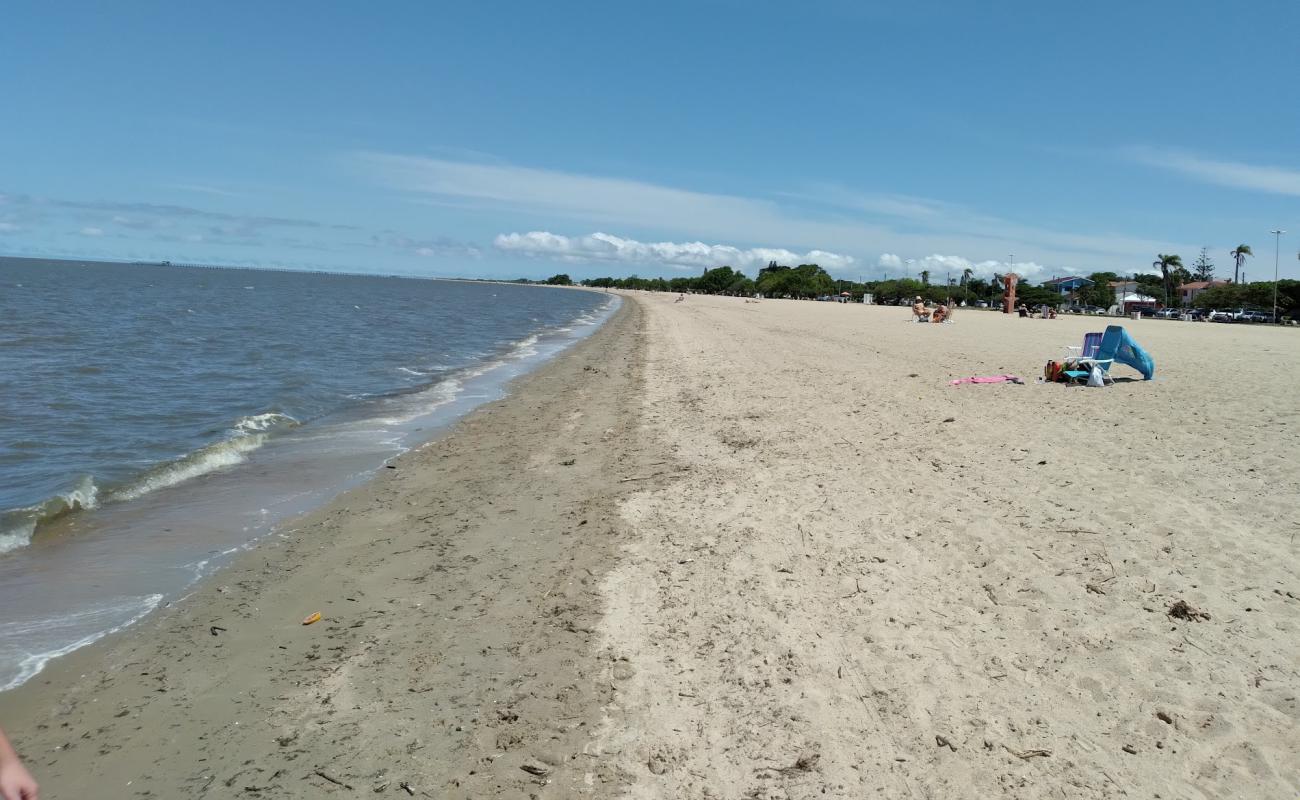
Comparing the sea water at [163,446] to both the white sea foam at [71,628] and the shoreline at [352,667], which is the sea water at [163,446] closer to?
the white sea foam at [71,628]

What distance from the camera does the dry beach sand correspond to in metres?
3.59

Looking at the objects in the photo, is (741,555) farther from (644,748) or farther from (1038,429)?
(1038,429)

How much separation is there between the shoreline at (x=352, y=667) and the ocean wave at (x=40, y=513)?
2.39m

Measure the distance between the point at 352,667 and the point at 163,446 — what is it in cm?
831

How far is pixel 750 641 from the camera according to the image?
4672mm

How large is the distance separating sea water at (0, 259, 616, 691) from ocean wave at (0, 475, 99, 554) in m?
0.02

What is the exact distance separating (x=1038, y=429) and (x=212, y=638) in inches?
364

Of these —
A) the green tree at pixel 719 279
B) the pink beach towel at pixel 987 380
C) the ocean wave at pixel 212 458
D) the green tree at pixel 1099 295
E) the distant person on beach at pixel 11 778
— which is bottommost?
the ocean wave at pixel 212 458

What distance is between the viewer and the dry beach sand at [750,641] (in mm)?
3586


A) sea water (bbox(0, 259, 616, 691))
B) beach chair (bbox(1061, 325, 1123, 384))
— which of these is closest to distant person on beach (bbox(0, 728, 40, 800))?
sea water (bbox(0, 259, 616, 691))

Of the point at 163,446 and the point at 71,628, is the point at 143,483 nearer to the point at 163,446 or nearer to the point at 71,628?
the point at 163,446

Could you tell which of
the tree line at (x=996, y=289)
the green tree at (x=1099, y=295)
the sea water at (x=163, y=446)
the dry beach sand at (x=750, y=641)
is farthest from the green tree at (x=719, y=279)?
the dry beach sand at (x=750, y=641)

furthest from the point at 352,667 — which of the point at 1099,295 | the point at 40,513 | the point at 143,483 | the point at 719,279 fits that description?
the point at 719,279

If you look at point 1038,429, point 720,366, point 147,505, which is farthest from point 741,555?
point 720,366
